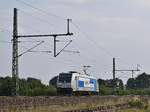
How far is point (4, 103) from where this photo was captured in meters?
34.3

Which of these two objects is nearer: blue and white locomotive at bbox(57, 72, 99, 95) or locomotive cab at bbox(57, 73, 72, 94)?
locomotive cab at bbox(57, 73, 72, 94)

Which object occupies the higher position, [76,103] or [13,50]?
[13,50]

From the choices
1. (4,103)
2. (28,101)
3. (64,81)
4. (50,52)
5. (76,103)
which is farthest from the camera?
(64,81)

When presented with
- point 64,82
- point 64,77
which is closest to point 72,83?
point 64,82

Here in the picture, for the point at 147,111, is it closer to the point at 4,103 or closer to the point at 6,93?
the point at 4,103

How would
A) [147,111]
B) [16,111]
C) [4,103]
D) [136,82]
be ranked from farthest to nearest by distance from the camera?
Answer: [136,82]
[147,111]
[4,103]
[16,111]

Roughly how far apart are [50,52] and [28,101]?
482 inches

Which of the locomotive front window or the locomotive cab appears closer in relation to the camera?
the locomotive cab

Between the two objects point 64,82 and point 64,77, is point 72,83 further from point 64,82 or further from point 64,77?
point 64,77

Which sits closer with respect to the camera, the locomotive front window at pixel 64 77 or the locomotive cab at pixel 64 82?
the locomotive cab at pixel 64 82

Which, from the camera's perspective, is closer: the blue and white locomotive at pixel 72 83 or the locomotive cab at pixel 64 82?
the locomotive cab at pixel 64 82

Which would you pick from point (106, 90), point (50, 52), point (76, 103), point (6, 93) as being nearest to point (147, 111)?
point (76, 103)

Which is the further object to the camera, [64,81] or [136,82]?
[136,82]

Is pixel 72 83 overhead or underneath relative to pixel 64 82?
underneath
